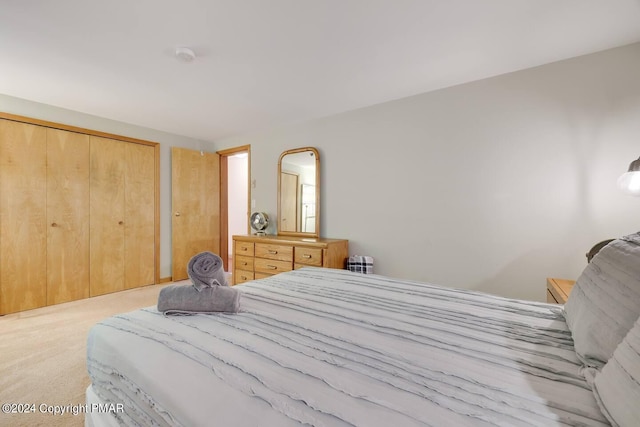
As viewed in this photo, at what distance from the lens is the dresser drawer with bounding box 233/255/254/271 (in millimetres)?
3514

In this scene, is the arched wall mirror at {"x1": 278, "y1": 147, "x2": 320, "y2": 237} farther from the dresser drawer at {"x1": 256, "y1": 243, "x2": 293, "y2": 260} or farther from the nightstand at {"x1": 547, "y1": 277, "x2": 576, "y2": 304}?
the nightstand at {"x1": 547, "y1": 277, "x2": 576, "y2": 304}

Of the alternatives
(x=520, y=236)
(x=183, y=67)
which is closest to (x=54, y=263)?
(x=183, y=67)

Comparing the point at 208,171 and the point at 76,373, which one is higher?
the point at 208,171

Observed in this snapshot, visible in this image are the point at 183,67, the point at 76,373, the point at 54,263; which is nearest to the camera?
the point at 76,373

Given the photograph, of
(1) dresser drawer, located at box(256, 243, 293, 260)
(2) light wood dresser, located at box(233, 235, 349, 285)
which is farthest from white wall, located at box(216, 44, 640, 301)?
(1) dresser drawer, located at box(256, 243, 293, 260)

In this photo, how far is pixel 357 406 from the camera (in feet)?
1.99

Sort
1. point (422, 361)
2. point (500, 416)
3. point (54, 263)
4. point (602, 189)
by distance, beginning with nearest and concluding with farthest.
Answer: point (500, 416) < point (422, 361) < point (602, 189) < point (54, 263)

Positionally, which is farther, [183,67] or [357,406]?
[183,67]

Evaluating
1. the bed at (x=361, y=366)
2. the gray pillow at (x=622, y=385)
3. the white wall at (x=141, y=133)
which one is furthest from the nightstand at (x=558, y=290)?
the white wall at (x=141, y=133)

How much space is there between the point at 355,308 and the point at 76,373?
2.05 metres

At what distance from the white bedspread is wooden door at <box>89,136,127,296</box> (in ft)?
10.1

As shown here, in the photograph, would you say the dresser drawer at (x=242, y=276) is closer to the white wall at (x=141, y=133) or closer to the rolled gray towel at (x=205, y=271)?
the white wall at (x=141, y=133)

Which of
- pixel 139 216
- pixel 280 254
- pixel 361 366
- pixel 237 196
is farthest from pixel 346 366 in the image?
pixel 237 196

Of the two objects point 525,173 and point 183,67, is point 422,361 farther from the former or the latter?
point 183,67
